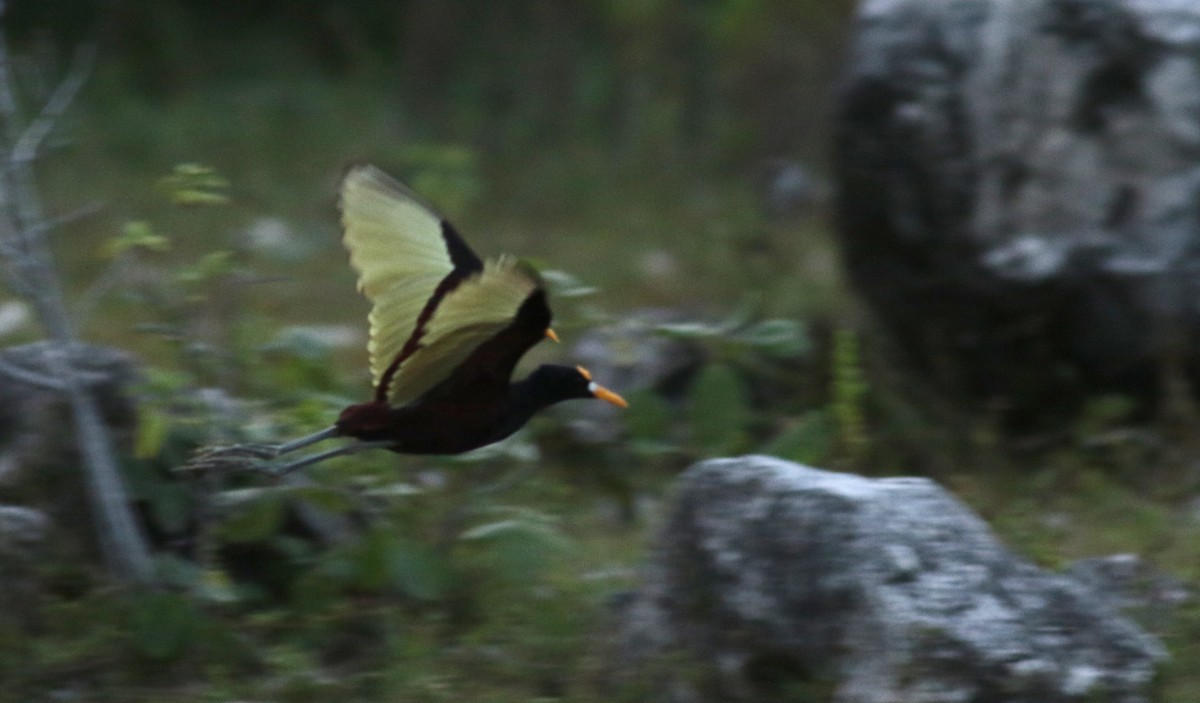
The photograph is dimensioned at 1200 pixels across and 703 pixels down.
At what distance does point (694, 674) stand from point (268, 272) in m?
3.96

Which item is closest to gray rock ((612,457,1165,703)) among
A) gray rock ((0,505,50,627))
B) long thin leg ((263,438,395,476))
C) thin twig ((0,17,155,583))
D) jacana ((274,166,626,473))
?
jacana ((274,166,626,473))

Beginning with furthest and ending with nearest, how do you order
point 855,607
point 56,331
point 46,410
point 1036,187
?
point 1036,187
point 46,410
point 56,331
point 855,607

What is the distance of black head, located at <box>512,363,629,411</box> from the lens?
3.26 metres

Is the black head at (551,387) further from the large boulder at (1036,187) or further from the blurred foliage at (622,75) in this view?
the blurred foliage at (622,75)

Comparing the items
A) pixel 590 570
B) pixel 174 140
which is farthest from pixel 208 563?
pixel 174 140

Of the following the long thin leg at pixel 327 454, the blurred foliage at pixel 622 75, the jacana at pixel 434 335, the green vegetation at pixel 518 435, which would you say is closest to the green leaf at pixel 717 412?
the green vegetation at pixel 518 435

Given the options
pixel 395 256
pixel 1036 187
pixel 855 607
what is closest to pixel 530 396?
pixel 395 256

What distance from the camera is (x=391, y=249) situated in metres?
3.37

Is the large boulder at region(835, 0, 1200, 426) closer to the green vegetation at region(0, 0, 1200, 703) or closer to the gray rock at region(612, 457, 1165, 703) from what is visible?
the green vegetation at region(0, 0, 1200, 703)

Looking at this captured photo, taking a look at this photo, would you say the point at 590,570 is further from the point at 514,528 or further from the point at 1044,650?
the point at 1044,650

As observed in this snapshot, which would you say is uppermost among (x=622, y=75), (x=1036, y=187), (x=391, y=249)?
(x=622, y=75)

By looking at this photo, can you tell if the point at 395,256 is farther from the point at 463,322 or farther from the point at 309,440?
the point at 463,322

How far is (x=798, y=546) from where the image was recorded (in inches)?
124

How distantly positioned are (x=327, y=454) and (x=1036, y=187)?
2291mm
